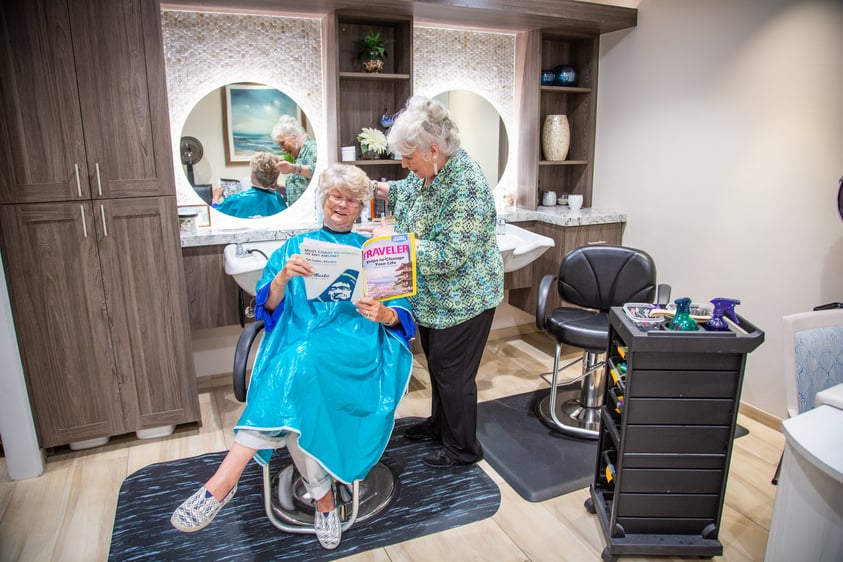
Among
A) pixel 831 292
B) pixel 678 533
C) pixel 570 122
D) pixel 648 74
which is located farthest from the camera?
pixel 570 122

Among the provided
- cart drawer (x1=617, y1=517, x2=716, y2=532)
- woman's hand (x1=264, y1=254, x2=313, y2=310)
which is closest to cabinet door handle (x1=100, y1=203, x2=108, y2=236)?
woman's hand (x1=264, y1=254, x2=313, y2=310)

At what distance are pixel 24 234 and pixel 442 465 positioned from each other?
79.4 inches

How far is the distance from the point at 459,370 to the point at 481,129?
2.08 m

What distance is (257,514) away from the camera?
7.29 ft

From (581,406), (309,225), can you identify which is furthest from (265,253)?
(581,406)

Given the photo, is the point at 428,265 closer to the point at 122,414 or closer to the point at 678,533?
the point at 678,533

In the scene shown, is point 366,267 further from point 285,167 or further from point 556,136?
point 556,136

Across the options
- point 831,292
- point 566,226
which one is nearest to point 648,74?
point 566,226

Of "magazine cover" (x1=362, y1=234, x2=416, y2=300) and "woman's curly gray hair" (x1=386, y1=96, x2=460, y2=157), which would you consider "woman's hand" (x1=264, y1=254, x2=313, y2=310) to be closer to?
"magazine cover" (x1=362, y1=234, x2=416, y2=300)

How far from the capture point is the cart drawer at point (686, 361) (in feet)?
5.82

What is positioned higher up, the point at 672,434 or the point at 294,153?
the point at 294,153

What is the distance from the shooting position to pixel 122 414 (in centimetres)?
271

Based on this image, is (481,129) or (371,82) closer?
(371,82)

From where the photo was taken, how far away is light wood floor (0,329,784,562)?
2.04 metres
